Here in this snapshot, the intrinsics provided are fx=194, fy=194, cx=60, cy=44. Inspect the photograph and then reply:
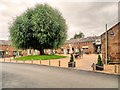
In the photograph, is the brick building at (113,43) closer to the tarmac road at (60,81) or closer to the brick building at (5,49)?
the tarmac road at (60,81)

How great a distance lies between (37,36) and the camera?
40.9 m

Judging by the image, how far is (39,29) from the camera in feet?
133

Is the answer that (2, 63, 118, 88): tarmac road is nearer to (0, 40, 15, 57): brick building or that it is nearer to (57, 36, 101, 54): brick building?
(57, 36, 101, 54): brick building

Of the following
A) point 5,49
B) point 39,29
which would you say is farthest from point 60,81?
point 5,49

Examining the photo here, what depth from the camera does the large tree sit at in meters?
41.2

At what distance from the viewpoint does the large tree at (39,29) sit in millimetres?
41188

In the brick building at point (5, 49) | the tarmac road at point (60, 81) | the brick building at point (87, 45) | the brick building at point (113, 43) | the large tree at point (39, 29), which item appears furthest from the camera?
the brick building at point (5, 49)

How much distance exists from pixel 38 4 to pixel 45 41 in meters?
10.6

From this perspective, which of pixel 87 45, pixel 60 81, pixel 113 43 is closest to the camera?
pixel 60 81

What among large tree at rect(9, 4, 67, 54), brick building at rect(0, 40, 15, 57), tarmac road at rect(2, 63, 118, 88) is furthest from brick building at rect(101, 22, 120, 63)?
brick building at rect(0, 40, 15, 57)

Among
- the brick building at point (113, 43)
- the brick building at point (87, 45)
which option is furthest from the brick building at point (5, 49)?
the brick building at point (113, 43)

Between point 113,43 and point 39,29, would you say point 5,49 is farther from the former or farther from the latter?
point 113,43

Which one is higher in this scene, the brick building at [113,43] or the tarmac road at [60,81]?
the brick building at [113,43]

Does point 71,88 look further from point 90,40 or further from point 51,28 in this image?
point 90,40
